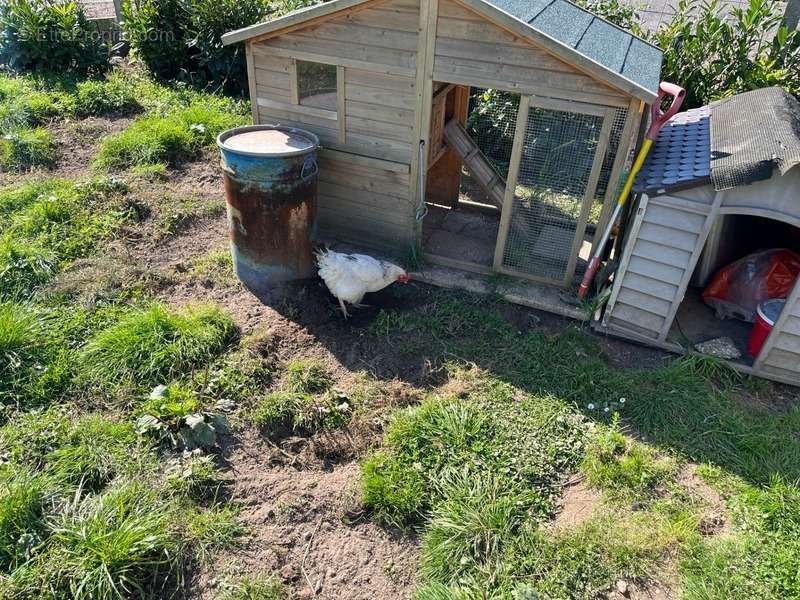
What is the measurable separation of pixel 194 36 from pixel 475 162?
680 cm

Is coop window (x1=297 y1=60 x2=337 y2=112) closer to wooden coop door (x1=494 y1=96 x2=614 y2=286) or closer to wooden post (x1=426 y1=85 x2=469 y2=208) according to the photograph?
wooden post (x1=426 y1=85 x2=469 y2=208)

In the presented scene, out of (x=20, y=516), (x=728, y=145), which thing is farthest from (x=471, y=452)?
(x=728, y=145)

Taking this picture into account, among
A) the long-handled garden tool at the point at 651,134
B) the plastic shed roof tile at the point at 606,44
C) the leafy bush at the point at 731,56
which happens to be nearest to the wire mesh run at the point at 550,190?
the long-handled garden tool at the point at 651,134

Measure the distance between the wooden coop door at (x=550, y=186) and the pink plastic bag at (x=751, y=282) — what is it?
4.88 ft

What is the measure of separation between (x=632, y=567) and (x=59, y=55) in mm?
11347

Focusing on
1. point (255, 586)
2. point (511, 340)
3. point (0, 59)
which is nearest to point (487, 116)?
point (511, 340)

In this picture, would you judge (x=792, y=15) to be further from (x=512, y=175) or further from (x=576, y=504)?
(x=576, y=504)

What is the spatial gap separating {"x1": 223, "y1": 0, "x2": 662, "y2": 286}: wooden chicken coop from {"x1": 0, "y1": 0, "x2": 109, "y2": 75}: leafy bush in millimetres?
6020

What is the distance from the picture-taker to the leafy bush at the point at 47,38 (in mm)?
9852

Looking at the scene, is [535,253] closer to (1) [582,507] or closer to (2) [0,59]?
(1) [582,507]

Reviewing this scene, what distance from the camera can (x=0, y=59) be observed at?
410 inches

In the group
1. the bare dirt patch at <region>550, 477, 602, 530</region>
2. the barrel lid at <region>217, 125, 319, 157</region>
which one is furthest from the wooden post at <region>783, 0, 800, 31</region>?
the bare dirt patch at <region>550, 477, 602, 530</region>

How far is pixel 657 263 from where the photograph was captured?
16.3ft

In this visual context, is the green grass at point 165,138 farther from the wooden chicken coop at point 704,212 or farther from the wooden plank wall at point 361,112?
the wooden chicken coop at point 704,212
